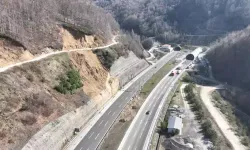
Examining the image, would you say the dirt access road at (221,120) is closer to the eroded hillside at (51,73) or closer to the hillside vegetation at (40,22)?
the eroded hillside at (51,73)

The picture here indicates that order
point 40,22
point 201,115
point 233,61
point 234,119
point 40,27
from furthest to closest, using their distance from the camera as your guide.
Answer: point 233,61, point 234,119, point 40,22, point 40,27, point 201,115

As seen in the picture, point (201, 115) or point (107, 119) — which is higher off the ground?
point (107, 119)

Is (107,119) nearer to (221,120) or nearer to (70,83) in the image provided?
(70,83)

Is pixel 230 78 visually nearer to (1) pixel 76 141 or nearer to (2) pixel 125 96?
(2) pixel 125 96

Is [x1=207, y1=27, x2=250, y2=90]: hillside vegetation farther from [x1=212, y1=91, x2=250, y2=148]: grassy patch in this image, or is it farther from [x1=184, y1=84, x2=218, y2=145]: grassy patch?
[x1=184, y1=84, x2=218, y2=145]: grassy patch

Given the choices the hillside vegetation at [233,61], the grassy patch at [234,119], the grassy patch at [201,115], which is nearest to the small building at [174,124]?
the grassy patch at [201,115]

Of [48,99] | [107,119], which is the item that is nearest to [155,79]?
[107,119]

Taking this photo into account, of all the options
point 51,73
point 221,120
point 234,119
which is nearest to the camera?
point 51,73
